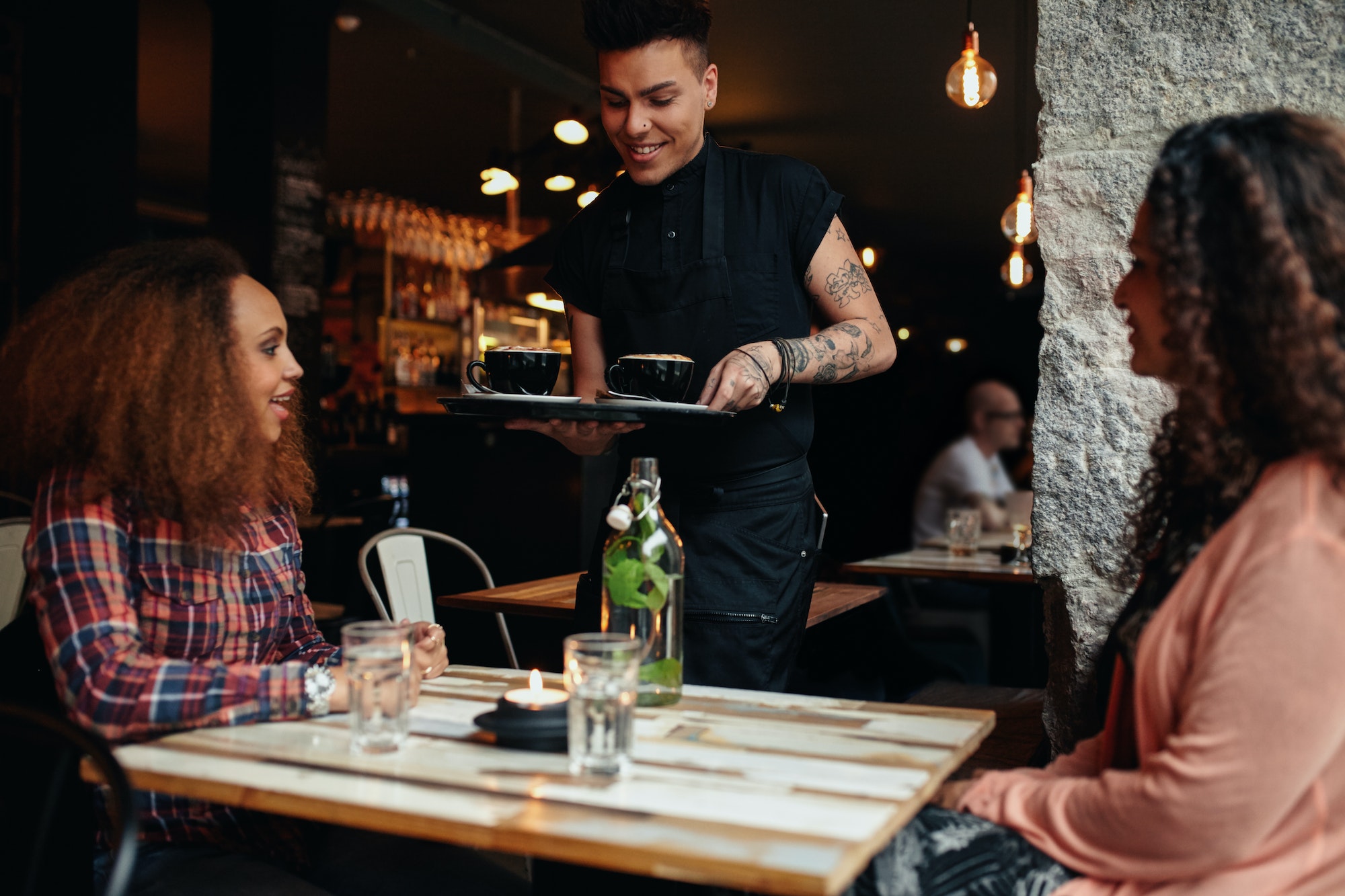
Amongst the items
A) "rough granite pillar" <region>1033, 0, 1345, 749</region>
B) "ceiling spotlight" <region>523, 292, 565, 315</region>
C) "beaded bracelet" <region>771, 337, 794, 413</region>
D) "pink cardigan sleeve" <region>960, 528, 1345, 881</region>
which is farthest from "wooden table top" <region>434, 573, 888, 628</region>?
"ceiling spotlight" <region>523, 292, 565, 315</region>

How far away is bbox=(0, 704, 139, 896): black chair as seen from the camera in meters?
1.11

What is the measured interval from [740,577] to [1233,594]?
3.10ft

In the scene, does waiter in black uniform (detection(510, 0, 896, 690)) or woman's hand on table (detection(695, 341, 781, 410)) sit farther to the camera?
waiter in black uniform (detection(510, 0, 896, 690))

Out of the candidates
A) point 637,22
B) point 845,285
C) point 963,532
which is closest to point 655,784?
point 845,285

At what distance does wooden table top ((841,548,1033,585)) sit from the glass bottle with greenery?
2.28 m

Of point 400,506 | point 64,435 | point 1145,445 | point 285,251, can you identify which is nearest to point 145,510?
point 64,435

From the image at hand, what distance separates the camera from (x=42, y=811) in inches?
46.2

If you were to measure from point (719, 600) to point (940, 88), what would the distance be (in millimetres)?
5313

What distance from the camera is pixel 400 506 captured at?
23.0ft

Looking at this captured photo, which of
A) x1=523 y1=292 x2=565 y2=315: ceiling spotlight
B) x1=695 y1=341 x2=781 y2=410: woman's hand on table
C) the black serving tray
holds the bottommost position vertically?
the black serving tray

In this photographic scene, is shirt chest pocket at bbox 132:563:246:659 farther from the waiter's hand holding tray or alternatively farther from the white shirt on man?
the white shirt on man

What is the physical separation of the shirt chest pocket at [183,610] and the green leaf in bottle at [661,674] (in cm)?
55

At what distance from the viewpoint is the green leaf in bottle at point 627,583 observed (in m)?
1.38

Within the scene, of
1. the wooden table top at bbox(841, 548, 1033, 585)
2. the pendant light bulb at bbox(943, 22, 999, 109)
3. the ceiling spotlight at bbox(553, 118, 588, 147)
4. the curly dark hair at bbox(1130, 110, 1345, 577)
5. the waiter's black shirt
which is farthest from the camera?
the ceiling spotlight at bbox(553, 118, 588, 147)
